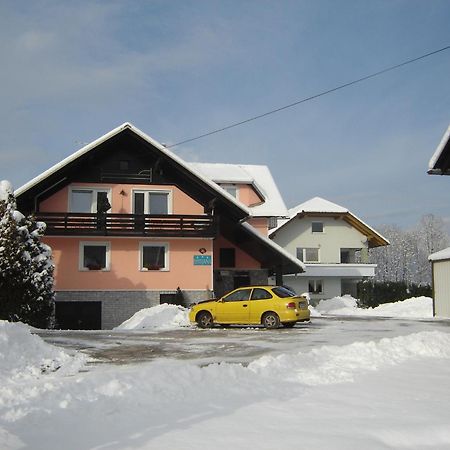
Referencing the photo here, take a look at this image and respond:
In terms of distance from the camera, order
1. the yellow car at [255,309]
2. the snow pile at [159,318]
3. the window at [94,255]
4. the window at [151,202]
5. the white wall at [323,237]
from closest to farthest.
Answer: the yellow car at [255,309] < the snow pile at [159,318] < the window at [94,255] < the window at [151,202] < the white wall at [323,237]

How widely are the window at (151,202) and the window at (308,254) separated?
82.9ft

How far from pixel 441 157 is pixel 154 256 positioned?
1523 cm

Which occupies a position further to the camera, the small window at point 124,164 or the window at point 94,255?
the small window at point 124,164

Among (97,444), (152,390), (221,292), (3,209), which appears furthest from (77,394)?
(221,292)

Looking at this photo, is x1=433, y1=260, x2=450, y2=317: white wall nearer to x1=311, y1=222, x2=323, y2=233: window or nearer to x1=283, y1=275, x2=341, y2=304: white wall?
x1=283, y1=275, x2=341, y2=304: white wall

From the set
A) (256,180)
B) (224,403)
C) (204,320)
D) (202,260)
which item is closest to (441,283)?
(202,260)

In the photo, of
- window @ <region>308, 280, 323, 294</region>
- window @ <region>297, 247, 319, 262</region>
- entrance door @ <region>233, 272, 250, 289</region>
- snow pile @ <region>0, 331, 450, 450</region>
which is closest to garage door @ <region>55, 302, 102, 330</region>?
entrance door @ <region>233, 272, 250, 289</region>

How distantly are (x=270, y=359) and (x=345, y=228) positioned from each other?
43912 mm

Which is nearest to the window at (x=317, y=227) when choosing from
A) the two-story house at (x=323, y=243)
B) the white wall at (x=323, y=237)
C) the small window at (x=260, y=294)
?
the two-story house at (x=323, y=243)

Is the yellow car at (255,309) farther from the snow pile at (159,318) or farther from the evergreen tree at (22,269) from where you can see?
the evergreen tree at (22,269)

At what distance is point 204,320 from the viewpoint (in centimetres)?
2134

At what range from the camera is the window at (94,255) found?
26703mm

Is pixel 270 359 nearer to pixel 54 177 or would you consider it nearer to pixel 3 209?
pixel 3 209

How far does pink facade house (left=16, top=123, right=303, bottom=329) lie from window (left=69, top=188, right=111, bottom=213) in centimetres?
5
